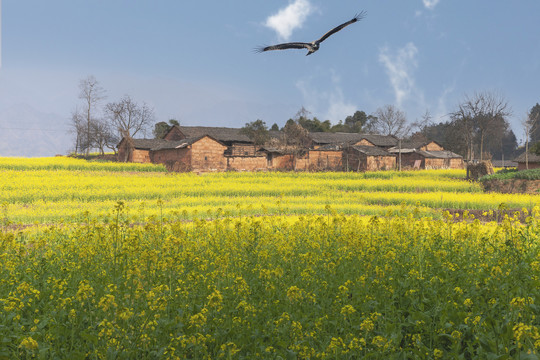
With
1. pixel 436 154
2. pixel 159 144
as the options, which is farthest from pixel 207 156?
pixel 436 154

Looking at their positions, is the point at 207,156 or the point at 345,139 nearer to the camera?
the point at 207,156

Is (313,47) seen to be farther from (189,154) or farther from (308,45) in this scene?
(189,154)

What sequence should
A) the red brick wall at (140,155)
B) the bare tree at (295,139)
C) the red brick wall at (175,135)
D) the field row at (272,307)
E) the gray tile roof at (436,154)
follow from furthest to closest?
1. the gray tile roof at (436,154)
2. the red brick wall at (175,135)
3. the red brick wall at (140,155)
4. the bare tree at (295,139)
5. the field row at (272,307)

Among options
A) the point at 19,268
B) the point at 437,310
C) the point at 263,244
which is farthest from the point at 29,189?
the point at 437,310

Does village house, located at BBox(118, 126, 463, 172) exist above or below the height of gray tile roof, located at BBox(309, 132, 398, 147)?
below

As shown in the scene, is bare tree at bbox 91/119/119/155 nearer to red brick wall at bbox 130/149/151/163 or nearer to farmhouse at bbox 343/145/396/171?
red brick wall at bbox 130/149/151/163

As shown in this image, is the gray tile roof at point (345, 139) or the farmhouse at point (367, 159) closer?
the farmhouse at point (367, 159)

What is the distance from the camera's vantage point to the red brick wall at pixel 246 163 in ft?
183

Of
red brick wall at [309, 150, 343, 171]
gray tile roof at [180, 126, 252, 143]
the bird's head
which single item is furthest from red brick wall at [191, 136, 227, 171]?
the bird's head

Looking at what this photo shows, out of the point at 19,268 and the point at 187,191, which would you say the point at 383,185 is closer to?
the point at 187,191

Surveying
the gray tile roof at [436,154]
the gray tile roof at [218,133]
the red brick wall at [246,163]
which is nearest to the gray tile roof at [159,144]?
the gray tile roof at [218,133]

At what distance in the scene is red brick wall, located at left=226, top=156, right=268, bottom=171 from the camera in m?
55.7

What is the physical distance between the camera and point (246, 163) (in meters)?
56.2

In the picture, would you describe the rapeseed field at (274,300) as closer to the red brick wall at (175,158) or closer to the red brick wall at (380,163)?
the red brick wall at (175,158)
